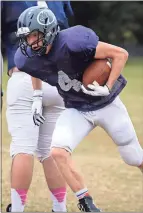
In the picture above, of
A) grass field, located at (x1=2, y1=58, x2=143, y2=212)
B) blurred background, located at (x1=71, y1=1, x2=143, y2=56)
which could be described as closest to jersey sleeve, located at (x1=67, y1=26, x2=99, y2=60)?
grass field, located at (x1=2, y1=58, x2=143, y2=212)

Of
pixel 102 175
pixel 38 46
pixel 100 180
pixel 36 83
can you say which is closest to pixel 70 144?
pixel 36 83

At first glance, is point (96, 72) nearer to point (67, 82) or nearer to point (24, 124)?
point (67, 82)

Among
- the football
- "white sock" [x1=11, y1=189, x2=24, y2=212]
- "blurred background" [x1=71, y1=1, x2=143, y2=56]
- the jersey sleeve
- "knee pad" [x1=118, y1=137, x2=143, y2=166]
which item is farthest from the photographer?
"blurred background" [x1=71, y1=1, x2=143, y2=56]

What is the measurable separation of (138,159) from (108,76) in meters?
0.60

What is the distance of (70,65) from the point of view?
172 inches

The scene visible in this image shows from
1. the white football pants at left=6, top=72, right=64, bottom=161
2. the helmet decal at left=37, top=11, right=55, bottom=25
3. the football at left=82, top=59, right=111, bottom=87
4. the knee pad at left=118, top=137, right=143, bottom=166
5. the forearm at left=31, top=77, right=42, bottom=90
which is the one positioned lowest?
the knee pad at left=118, top=137, right=143, bottom=166

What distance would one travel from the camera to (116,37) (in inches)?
1091

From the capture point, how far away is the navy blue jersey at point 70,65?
14.1 ft

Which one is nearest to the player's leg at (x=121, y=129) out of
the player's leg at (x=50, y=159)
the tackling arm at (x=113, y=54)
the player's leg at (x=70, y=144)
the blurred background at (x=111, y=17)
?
the player's leg at (x=70, y=144)

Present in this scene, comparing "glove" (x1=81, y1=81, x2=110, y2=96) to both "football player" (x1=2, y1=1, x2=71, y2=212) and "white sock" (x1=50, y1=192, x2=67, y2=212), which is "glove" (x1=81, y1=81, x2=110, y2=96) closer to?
"football player" (x1=2, y1=1, x2=71, y2=212)

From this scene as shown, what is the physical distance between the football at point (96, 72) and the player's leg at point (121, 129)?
0.68ft

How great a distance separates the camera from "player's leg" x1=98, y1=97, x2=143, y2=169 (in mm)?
4535

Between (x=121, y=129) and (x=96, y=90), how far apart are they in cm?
35

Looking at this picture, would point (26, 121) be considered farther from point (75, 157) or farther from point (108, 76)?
point (75, 157)
